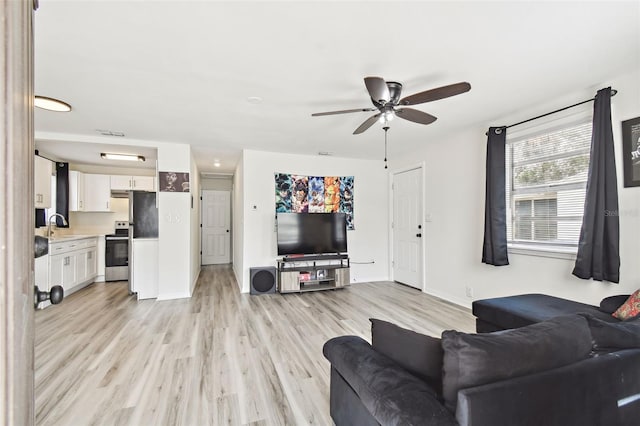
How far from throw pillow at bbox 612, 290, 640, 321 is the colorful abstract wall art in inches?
152

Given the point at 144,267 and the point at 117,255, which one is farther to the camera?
the point at 117,255

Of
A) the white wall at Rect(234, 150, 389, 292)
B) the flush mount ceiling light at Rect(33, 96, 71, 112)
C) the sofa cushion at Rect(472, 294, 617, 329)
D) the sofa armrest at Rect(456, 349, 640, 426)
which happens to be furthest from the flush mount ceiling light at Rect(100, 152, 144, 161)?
the sofa armrest at Rect(456, 349, 640, 426)

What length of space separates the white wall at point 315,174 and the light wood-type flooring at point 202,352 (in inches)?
31.6

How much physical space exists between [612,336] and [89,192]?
7.24 m

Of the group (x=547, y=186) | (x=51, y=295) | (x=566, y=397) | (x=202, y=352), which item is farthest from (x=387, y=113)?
(x=202, y=352)

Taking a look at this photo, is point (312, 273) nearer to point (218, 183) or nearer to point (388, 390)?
point (388, 390)

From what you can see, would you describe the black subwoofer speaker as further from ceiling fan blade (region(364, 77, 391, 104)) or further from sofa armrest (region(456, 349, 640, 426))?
sofa armrest (region(456, 349, 640, 426))

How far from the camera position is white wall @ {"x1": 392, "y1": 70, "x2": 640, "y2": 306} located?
244 cm

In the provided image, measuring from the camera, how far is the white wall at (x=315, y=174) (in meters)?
5.00

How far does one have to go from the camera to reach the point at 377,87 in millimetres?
2119

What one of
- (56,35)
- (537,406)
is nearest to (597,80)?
(537,406)

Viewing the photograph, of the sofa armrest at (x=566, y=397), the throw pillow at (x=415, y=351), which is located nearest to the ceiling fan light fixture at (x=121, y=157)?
the throw pillow at (x=415, y=351)

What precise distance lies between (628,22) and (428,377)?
2425 mm

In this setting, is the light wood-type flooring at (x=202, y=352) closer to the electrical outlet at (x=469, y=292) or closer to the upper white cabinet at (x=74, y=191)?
the electrical outlet at (x=469, y=292)
